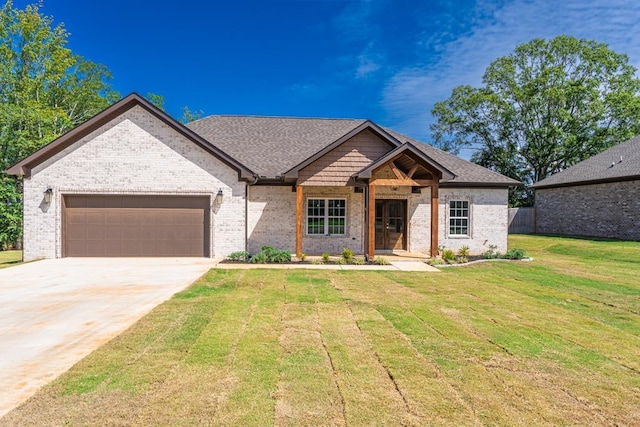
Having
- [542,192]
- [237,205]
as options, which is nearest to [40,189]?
[237,205]

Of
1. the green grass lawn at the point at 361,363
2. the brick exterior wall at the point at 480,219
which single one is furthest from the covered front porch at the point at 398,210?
the green grass lawn at the point at 361,363

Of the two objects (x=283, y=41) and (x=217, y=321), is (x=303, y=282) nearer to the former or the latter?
(x=217, y=321)

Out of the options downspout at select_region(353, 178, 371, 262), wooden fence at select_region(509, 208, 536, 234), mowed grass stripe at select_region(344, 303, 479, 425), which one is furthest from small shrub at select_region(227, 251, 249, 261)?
wooden fence at select_region(509, 208, 536, 234)

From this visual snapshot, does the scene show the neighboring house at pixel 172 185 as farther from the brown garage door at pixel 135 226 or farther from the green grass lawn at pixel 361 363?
the green grass lawn at pixel 361 363

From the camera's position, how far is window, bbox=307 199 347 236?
14914mm

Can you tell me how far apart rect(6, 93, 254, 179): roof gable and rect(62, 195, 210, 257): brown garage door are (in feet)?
5.45

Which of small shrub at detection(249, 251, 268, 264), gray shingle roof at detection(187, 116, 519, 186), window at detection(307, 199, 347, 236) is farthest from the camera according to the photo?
gray shingle roof at detection(187, 116, 519, 186)

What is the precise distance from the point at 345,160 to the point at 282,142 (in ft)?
16.0

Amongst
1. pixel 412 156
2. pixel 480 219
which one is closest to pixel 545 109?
pixel 480 219

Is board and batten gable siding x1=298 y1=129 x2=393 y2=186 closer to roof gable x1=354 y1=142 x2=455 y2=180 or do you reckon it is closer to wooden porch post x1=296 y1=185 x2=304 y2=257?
wooden porch post x1=296 y1=185 x2=304 y2=257

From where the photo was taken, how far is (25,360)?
431cm

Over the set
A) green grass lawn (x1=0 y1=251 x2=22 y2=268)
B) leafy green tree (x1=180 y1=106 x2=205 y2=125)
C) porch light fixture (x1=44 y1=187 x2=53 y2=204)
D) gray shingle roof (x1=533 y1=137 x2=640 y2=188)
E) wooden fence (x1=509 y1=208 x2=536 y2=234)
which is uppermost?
leafy green tree (x1=180 y1=106 x2=205 y2=125)

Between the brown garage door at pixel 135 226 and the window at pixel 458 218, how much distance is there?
34.1ft

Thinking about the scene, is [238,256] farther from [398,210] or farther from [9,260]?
[9,260]
